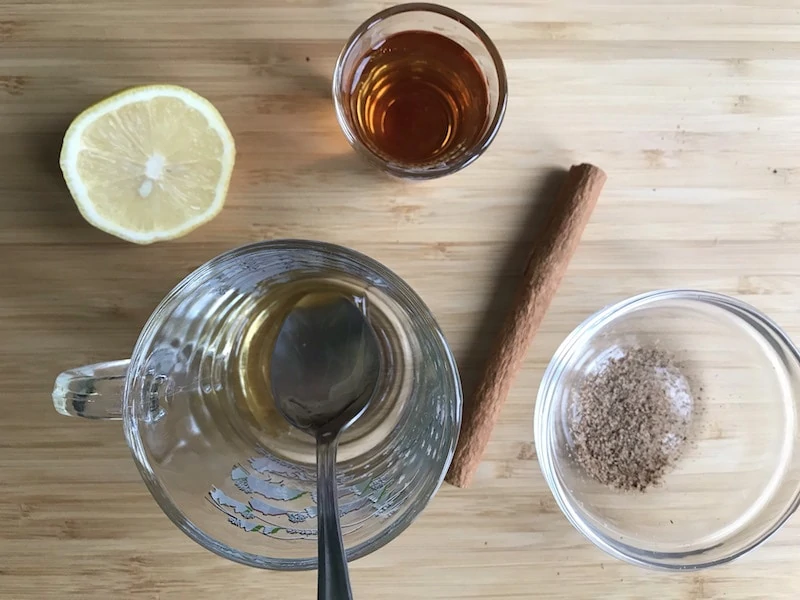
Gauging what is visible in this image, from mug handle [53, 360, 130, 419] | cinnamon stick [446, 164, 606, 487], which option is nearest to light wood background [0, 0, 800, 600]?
cinnamon stick [446, 164, 606, 487]

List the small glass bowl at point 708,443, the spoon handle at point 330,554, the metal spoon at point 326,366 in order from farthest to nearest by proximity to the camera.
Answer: the small glass bowl at point 708,443 → the metal spoon at point 326,366 → the spoon handle at point 330,554

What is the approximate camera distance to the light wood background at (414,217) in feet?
2.65

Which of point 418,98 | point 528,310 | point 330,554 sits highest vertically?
point 418,98

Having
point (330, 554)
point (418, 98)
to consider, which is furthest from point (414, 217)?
point (330, 554)

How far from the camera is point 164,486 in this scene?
2.10 ft

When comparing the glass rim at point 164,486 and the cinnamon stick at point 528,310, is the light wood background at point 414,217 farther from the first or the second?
the glass rim at point 164,486

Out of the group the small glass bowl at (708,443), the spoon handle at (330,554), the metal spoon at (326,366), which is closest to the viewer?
the spoon handle at (330,554)

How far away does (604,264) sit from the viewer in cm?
83

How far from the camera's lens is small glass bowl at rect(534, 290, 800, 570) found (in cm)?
85

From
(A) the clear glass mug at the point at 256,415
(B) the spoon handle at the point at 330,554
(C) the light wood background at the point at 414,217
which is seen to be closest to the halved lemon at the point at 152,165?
(C) the light wood background at the point at 414,217

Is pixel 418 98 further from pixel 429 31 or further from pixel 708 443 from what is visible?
pixel 708 443

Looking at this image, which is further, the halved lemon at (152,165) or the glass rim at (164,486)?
the halved lemon at (152,165)

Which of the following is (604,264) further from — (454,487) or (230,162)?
(230,162)

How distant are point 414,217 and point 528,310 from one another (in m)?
0.17
